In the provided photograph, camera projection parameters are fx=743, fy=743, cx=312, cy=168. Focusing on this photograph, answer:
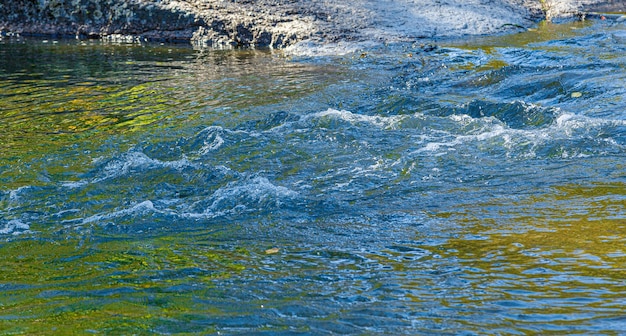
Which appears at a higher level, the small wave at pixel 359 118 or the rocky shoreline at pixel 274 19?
the rocky shoreline at pixel 274 19

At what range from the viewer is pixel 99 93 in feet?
28.5

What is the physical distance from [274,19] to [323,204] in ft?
25.8

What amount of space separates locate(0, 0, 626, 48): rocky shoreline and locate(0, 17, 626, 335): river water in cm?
285

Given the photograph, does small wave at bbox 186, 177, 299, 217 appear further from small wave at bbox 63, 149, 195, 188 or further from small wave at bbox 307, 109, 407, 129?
small wave at bbox 307, 109, 407, 129

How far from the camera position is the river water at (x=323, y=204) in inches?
122

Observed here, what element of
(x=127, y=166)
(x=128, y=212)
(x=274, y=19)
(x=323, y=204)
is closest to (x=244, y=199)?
(x=323, y=204)

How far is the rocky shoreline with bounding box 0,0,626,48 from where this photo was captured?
11.6 metres

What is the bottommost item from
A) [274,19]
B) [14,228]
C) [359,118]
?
[14,228]

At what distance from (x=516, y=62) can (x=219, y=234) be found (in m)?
6.14

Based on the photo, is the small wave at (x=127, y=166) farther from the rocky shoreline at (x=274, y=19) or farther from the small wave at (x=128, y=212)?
the rocky shoreline at (x=274, y=19)

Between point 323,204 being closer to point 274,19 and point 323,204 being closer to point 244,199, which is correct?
point 244,199

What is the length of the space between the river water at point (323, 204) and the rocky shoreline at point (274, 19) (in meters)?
2.85

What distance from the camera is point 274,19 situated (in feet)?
39.2

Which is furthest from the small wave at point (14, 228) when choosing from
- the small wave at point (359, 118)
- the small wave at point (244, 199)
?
the small wave at point (359, 118)
